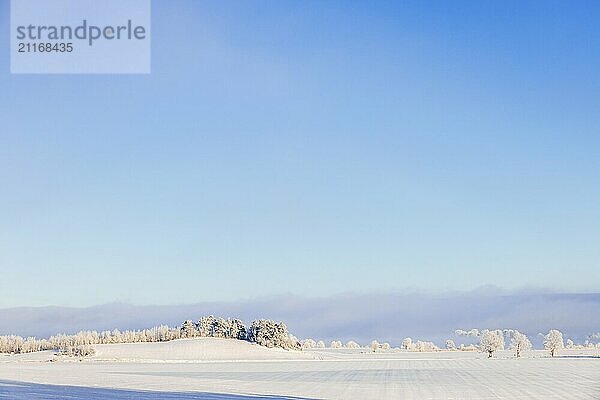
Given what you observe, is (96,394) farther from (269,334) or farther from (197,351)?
(269,334)

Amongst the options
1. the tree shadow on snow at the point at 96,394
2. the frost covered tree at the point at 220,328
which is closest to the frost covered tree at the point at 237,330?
the frost covered tree at the point at 220,328

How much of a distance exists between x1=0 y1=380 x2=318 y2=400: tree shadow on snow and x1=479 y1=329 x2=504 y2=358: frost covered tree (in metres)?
89.3

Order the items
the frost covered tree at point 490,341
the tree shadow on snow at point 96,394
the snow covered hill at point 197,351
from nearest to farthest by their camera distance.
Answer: the tree shadow on snow at point 96,394 → the snow covered hill at point 197,351 → the frost covered tree at point 490,341

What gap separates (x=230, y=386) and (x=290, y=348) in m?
87.6

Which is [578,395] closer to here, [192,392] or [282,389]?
[282,389]

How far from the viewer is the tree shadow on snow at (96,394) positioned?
2986 centimetres

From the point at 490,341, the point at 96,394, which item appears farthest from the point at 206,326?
the point at 96,394

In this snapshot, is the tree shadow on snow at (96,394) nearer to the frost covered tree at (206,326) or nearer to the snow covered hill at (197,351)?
the snow covered hill at (197,351)

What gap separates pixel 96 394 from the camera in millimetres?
32438

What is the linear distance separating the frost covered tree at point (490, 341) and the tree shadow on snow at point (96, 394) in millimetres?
89263

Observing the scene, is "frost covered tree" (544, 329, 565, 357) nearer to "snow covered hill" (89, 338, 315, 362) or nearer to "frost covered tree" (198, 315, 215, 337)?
"snow covered hill" (89, 338, 315, 362)

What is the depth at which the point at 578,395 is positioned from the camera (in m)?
30.9

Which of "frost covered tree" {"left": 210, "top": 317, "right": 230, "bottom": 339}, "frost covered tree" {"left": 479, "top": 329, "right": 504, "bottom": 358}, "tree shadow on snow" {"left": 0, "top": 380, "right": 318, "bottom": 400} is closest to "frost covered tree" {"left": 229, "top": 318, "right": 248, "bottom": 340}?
"frost covered tree" {"left": 210, "top": 317, "right": 230, "bottom": 339}

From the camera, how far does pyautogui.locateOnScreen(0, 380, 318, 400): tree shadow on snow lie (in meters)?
29.9
